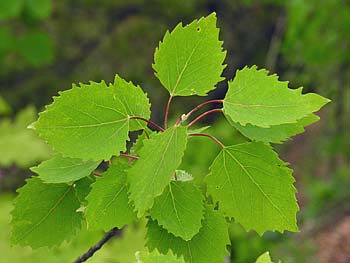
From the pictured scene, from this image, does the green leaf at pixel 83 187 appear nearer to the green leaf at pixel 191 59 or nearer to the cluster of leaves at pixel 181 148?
the cluster of leaves at pixel 181 148

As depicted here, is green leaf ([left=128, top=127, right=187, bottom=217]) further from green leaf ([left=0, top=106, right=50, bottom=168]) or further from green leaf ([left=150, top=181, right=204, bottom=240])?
green leaf ([left=0, top=106, right=50, bottom=168])

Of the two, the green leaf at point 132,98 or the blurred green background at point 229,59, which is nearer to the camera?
the green leaf at point 132,98

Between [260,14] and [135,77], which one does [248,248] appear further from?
[260,14]

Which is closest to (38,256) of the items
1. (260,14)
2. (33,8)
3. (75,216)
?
(75,216)

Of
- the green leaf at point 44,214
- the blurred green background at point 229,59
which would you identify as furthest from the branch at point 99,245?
the blurred green background at point 229,59

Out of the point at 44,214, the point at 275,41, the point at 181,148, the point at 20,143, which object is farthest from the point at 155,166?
the point at 275,41

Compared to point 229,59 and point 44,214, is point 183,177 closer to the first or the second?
point 44,214
